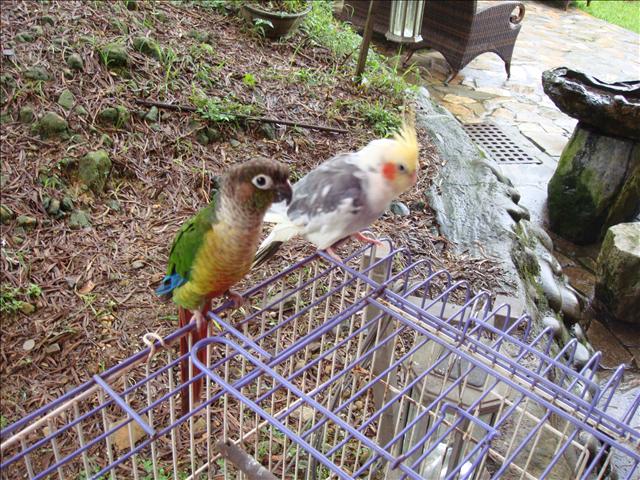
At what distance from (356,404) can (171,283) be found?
1245 millimetres

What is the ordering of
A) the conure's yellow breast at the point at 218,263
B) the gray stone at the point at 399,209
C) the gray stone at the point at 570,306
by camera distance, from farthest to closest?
the gray stone at the point at 570,306 < the gray stone at the point at 399,209 < the conure's yellow breast at the point at 218,263

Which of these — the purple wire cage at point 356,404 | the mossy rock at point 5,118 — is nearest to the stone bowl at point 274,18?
the mossy rock at point 5,118

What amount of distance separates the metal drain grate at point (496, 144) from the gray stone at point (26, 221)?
4.24m

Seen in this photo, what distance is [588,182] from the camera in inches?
188

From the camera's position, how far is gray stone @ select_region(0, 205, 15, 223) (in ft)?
8.55

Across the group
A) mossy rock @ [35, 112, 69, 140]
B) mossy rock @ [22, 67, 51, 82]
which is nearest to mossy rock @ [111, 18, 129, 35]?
mossy rock @ [22, 67, 51, 82]

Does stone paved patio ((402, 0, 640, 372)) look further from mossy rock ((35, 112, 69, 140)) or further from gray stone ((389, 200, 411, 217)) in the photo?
mossy rock ((35, 112, 69, 140))

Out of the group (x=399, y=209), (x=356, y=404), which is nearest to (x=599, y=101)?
(x=399, y=209)

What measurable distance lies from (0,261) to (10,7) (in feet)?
5.55

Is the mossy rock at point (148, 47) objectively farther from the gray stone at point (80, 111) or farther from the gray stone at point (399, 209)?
the gray stone at point (399, 209)

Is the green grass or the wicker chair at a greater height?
the wicker chair

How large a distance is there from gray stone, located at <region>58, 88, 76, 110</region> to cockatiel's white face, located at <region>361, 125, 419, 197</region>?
2067 millimetres

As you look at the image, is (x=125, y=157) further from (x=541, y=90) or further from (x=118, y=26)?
(x=541, y=90)

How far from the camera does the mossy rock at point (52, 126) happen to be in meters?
2.93
